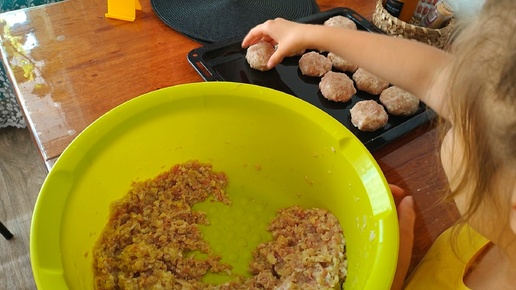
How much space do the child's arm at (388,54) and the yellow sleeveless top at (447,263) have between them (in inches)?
8.5

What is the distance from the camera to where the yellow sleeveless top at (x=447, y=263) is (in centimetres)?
69

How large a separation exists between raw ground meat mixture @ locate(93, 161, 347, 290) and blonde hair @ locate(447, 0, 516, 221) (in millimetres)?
316

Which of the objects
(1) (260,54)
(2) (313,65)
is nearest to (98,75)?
(1) (260,54)

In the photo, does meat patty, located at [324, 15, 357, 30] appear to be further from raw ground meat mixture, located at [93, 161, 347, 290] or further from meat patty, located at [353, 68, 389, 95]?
raw ground meat mixture, located at [93, 161, 347, 290]

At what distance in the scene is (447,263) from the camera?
27.5 inches

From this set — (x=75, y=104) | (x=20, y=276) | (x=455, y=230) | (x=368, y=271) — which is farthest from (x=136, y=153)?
A: (x=20, y=276)

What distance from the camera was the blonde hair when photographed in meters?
0.44

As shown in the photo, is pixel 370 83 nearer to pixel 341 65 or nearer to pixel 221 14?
pixel 341 65

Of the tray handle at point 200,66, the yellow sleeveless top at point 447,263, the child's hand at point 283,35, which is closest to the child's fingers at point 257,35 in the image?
the child's hand at point 283,35

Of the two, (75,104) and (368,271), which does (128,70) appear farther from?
(368,271)

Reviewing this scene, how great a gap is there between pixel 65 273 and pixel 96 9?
774 millimetres

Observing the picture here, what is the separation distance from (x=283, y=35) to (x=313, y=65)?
14 centimetres

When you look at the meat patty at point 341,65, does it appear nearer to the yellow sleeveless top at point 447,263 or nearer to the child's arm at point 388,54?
the child's arm at point 388,54

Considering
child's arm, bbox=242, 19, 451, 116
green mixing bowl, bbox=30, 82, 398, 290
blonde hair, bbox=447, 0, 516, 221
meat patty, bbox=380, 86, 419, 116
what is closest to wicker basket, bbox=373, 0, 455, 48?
meat patty, bbox=380, 86, 419, 116
